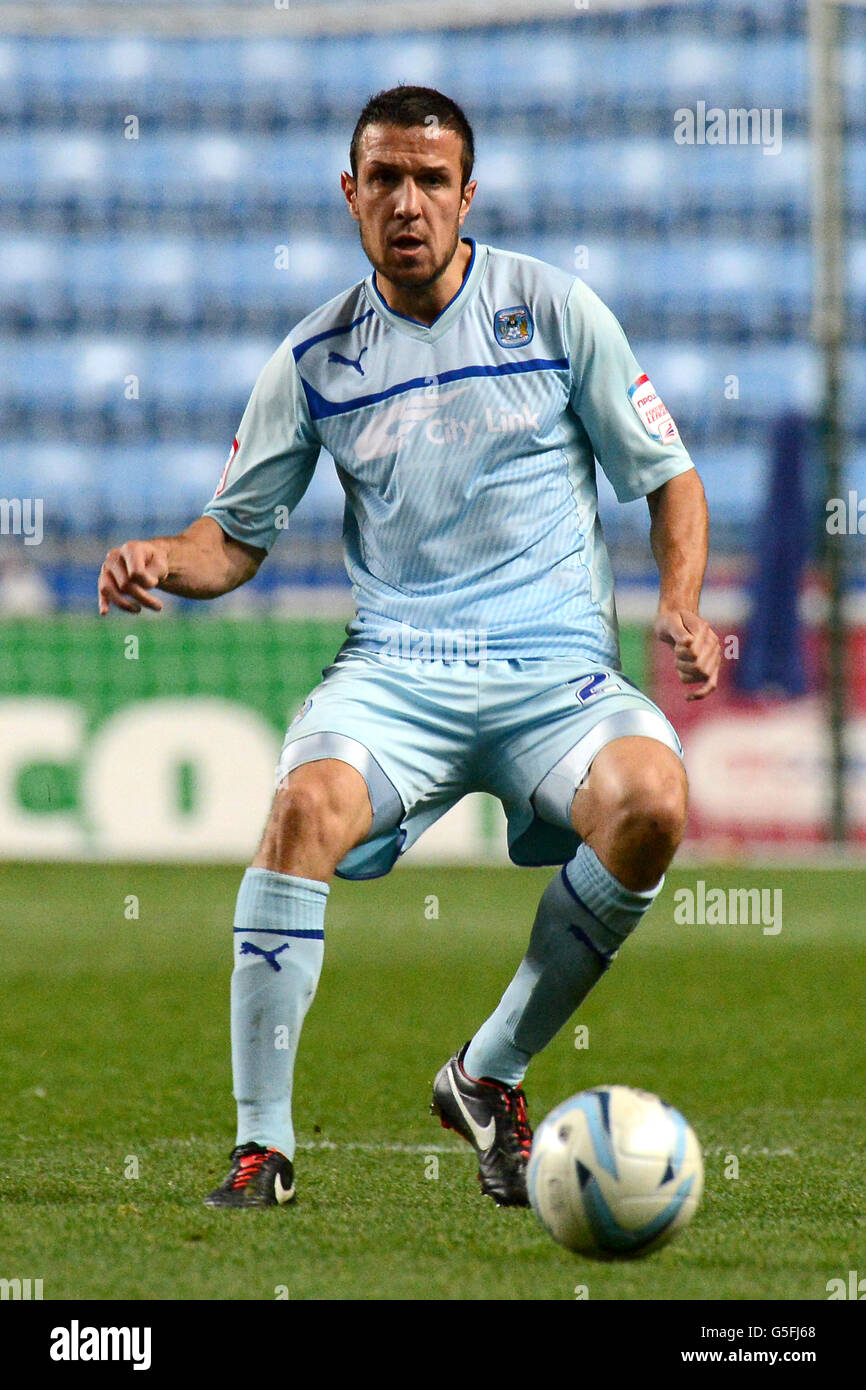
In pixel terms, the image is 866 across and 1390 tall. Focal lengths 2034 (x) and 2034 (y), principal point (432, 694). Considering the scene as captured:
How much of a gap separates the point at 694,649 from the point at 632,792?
261mm

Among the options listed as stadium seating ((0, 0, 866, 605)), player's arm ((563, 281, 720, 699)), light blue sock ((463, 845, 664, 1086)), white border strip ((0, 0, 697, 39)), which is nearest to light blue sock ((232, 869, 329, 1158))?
light blue sock ((463, 845, 664, 1086))

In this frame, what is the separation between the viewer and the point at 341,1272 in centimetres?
274

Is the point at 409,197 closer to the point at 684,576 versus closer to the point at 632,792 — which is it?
the point at 684,576

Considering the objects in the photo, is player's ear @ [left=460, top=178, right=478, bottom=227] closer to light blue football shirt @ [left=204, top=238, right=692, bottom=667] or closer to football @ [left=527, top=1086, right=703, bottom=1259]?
light blue football shirt @ [left=204, top=238, right=692, bottom=667]

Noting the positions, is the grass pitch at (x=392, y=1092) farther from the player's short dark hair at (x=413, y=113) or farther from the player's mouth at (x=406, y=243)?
the player's short dark hair at (x=413, y=113)

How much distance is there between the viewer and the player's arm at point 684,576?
3418 mm

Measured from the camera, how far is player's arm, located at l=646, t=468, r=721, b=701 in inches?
135

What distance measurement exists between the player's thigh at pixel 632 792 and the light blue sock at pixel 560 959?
0.08 m

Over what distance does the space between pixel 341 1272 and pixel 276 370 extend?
5.86ft

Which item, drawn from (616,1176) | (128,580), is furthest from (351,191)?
(616,1176)

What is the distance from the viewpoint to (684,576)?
363cm

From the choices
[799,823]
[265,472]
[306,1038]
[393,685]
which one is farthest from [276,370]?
[799,823]

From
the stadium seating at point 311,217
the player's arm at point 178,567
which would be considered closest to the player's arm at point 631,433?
the player's arm at point 178,567

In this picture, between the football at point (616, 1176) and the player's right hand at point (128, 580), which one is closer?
the football at point (616, 1176)
